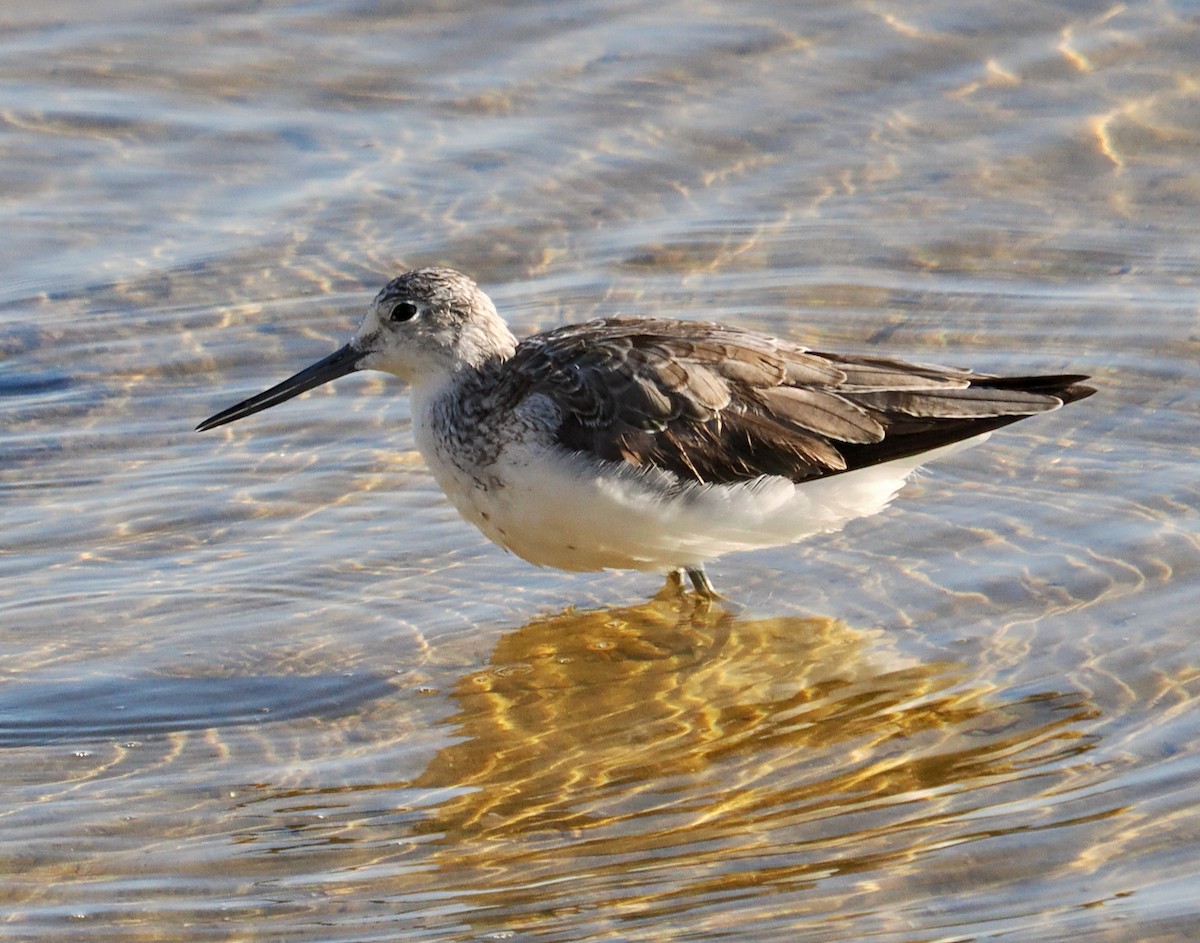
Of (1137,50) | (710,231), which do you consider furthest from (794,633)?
(1137,50)

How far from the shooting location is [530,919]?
527 centimetres

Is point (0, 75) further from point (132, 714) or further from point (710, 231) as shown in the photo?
point (132, 714)

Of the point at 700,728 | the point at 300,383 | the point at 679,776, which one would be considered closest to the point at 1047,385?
the point at 700,728

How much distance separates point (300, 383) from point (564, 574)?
1344mm

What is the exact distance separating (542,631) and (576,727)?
809 millimetres

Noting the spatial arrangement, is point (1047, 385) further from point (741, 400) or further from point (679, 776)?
point (679, 776)

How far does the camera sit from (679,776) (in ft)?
20.2

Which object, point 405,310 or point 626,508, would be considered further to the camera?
point 405,310

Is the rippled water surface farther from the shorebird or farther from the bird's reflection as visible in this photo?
the shorebird

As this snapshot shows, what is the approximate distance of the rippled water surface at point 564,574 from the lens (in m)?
5.55

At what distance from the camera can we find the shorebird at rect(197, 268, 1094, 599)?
23.0 feet

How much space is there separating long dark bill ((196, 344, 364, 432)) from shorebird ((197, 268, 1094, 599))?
A: 329mm

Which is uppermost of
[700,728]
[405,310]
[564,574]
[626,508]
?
[405,310]

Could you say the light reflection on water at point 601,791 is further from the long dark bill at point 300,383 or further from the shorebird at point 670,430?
the long dark bill at point 300,383
